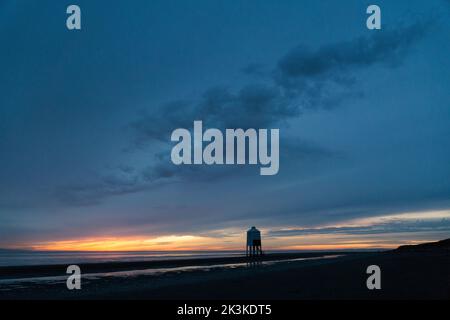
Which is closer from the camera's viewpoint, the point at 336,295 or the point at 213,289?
the point at 336,295

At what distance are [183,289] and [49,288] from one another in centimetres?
773

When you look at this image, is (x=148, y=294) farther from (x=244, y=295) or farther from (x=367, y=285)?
(x=367, y=285)

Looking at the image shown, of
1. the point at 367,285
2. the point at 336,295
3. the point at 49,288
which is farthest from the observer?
the point at 49,288

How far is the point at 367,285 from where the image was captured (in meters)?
20.8
